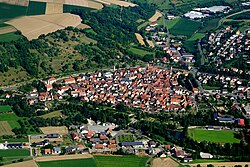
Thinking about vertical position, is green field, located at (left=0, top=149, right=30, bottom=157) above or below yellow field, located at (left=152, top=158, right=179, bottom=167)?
above

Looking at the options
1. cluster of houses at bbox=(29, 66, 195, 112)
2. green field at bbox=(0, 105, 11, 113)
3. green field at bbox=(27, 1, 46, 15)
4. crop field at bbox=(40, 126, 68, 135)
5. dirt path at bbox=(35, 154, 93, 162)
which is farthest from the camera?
green field at bbox=(27, 1, 46, 15)

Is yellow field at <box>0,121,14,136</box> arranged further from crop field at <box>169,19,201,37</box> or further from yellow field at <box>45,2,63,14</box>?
crop field at <box>169,19,201,37</box>

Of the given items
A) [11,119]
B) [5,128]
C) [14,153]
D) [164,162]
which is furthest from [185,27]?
[14,153]

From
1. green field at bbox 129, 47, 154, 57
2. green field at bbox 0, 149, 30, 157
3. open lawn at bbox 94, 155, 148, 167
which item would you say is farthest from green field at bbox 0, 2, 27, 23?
open lawn at bbox 94, 155, 148, 167

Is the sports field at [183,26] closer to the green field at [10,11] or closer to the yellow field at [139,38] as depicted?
the yellow field at [139,38]

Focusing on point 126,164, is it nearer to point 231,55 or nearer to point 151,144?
point 151,144

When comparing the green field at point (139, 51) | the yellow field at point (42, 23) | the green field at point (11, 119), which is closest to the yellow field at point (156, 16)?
the yellow field at point (42, 23)
